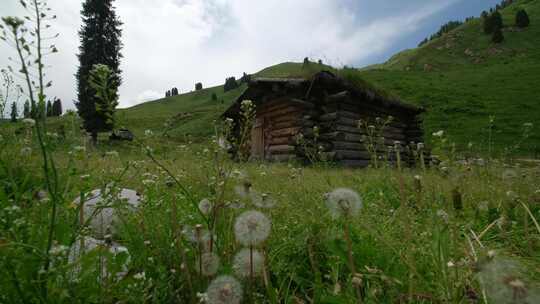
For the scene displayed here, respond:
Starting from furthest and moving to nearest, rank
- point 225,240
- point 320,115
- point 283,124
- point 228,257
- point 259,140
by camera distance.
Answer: point 259,140, point 283,124, point 320,115, point 225,240, point 228,257

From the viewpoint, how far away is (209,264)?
1.35m

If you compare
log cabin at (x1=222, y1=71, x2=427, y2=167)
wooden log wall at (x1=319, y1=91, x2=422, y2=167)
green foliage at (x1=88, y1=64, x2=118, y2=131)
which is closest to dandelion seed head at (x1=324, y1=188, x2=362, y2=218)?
green foliage at (x1=88, y1=64, x2=118, y2=131)

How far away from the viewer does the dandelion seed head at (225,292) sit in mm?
1149

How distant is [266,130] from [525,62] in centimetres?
4028

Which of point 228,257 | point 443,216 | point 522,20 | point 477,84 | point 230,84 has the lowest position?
point 228,257

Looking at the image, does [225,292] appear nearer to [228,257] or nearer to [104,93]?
[228,257]

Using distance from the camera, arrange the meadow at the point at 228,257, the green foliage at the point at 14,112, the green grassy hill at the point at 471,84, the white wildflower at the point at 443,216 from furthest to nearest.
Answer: the green grassy hill at the point at 471,84 < the green foliage at the point at 14,112 < the white wildflower at the point at 443,216 < the meadow at the point at 228,257

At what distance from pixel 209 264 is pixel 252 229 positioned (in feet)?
0.82

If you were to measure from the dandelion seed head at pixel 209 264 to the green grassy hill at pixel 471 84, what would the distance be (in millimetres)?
688

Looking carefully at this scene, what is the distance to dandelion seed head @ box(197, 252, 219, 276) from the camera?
133 cm

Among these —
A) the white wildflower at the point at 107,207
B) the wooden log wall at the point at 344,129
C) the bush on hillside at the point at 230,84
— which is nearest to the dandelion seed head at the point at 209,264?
the white wildflower at the point at 107,207

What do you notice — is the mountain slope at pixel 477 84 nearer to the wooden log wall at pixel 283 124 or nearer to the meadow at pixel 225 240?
the wooden log wall at pixel 283 124

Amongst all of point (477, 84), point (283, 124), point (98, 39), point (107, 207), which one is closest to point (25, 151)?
point (107, 207)

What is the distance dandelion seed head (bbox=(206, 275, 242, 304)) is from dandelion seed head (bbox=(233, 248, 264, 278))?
0.56 ft
